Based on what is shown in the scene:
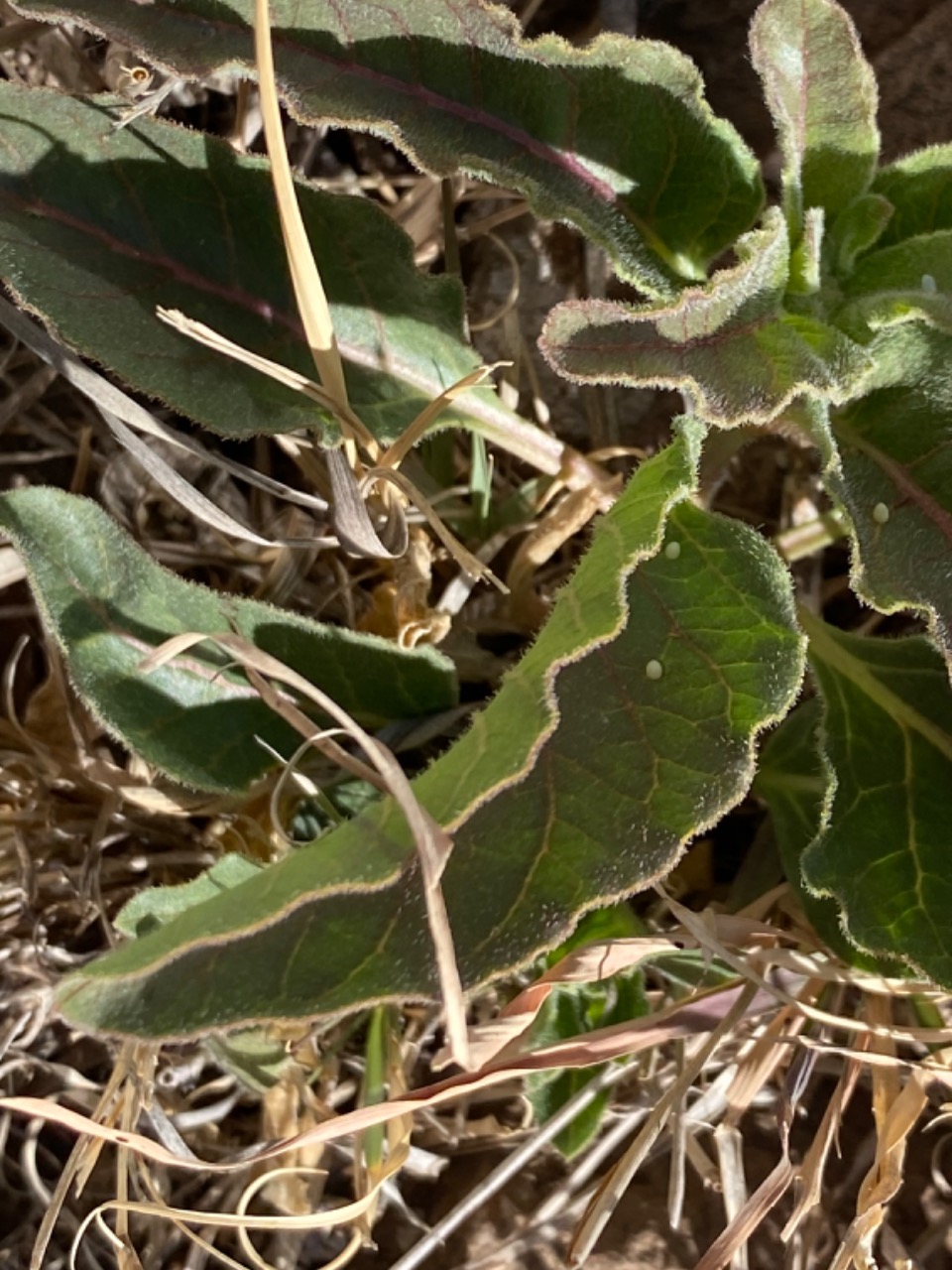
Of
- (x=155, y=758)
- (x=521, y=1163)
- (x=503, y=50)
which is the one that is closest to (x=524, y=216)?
(x=503, y=50)

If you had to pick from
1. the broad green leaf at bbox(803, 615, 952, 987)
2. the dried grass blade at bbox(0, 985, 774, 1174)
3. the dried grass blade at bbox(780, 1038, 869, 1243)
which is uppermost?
the broad green leaf at bbox(803, 615, 952, 987)

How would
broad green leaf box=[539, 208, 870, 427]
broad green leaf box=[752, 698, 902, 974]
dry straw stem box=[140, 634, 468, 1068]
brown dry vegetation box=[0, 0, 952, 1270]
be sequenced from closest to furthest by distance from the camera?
dry straw stem box=[140, 634, 468, 1068], broad green leaf box=[539, 208, 870, 427], broad green leaf box=[752, 698, 902, 974], brown dry vegetation box=[0, 0, 952, 1270]

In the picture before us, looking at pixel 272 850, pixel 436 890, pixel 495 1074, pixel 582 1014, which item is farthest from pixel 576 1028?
pixel 436 890

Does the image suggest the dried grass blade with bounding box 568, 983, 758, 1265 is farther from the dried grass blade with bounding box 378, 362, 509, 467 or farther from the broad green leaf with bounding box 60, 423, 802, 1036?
the dried grass blade with bounding box 378, 362, 509, 467

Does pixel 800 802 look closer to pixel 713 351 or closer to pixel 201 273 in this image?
pixel 713 351

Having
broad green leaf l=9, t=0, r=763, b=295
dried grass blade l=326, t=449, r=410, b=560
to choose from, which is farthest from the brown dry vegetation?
broad green leaf l=9, t=0, r=763, b=295

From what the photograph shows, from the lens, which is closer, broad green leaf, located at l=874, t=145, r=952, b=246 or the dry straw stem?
the dry straw stem
